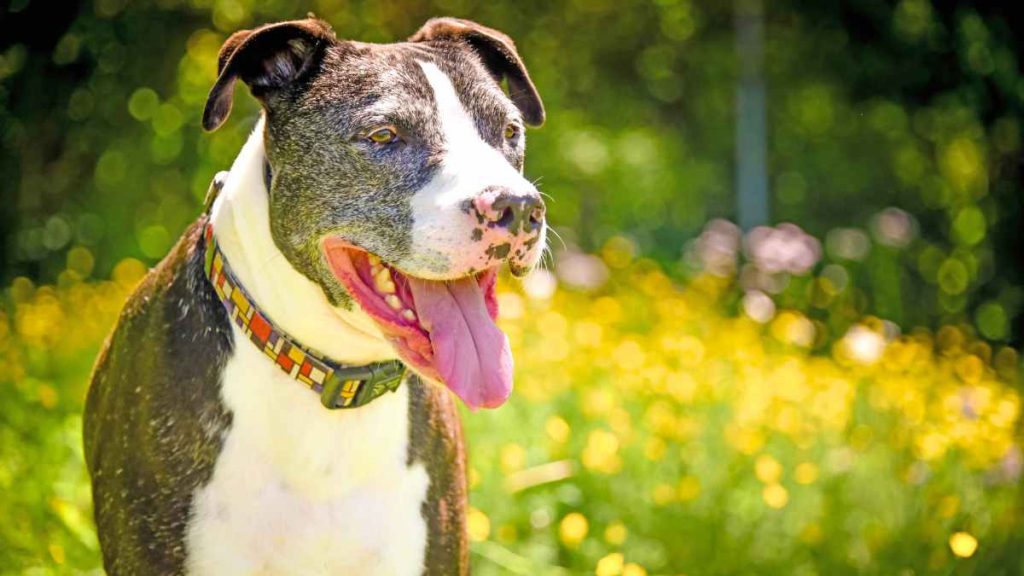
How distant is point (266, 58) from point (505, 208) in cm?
70

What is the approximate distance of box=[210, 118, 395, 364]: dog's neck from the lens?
253 centimetres

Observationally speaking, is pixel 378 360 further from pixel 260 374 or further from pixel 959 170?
pixel 959 170

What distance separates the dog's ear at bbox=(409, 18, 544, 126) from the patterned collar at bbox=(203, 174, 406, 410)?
2.69ft

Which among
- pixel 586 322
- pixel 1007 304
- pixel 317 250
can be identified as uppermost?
pixel 317 250

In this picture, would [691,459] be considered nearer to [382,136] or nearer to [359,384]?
[359,384]

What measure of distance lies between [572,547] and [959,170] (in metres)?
4.42

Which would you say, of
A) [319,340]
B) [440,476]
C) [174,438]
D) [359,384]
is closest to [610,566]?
[440,476]

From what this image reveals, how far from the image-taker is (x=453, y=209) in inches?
94.0

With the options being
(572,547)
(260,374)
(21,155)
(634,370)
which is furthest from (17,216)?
(260,374)

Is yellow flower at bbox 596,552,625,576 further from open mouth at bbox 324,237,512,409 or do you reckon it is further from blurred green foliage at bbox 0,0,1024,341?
blurred green foliage at bbox 0,0,1024,341

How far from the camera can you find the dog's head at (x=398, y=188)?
2.41 m

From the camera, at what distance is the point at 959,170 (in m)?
7.15

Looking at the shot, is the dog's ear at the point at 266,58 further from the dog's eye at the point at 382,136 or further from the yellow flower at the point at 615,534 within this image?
the yellow flower at the point at 615,534

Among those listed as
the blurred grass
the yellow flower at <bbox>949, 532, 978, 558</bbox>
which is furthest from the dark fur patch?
the yellow flower at <bbox>949, 532, 978, 558</bbox>
